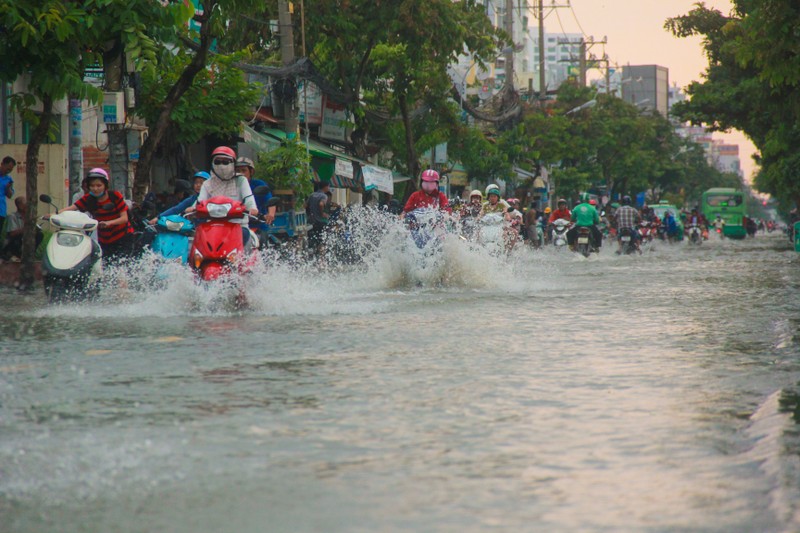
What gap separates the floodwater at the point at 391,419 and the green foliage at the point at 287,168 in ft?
46.1

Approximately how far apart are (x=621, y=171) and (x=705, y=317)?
78.8 meters

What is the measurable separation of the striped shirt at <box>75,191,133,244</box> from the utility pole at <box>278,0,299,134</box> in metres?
12.8

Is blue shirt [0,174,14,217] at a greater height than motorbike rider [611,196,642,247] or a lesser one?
greater

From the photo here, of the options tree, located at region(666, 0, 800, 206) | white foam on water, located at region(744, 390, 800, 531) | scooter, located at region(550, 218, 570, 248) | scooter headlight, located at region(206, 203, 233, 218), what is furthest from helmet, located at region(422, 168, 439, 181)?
tree, located at region(666, 0, 800, 206)

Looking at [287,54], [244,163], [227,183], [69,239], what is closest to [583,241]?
[287,54]

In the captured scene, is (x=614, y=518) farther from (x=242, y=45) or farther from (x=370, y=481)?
(x=242, y=45)

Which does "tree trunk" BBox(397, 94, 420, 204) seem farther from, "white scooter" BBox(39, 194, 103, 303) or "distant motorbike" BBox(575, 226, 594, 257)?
"white scooter" BBox(39, 194, 103, 303)

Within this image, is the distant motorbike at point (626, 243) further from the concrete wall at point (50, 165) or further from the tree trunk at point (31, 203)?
the tree trunk at point (31, 203)

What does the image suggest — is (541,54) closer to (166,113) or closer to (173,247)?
(166,113)

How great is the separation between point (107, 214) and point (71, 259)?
1.19 m

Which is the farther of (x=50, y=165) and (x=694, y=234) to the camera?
(x=694, y=234)

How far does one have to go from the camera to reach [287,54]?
26.9 metres

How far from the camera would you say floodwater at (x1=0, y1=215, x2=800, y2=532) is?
450 centimetres

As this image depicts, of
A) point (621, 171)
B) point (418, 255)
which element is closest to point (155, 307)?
point (418, 255)
